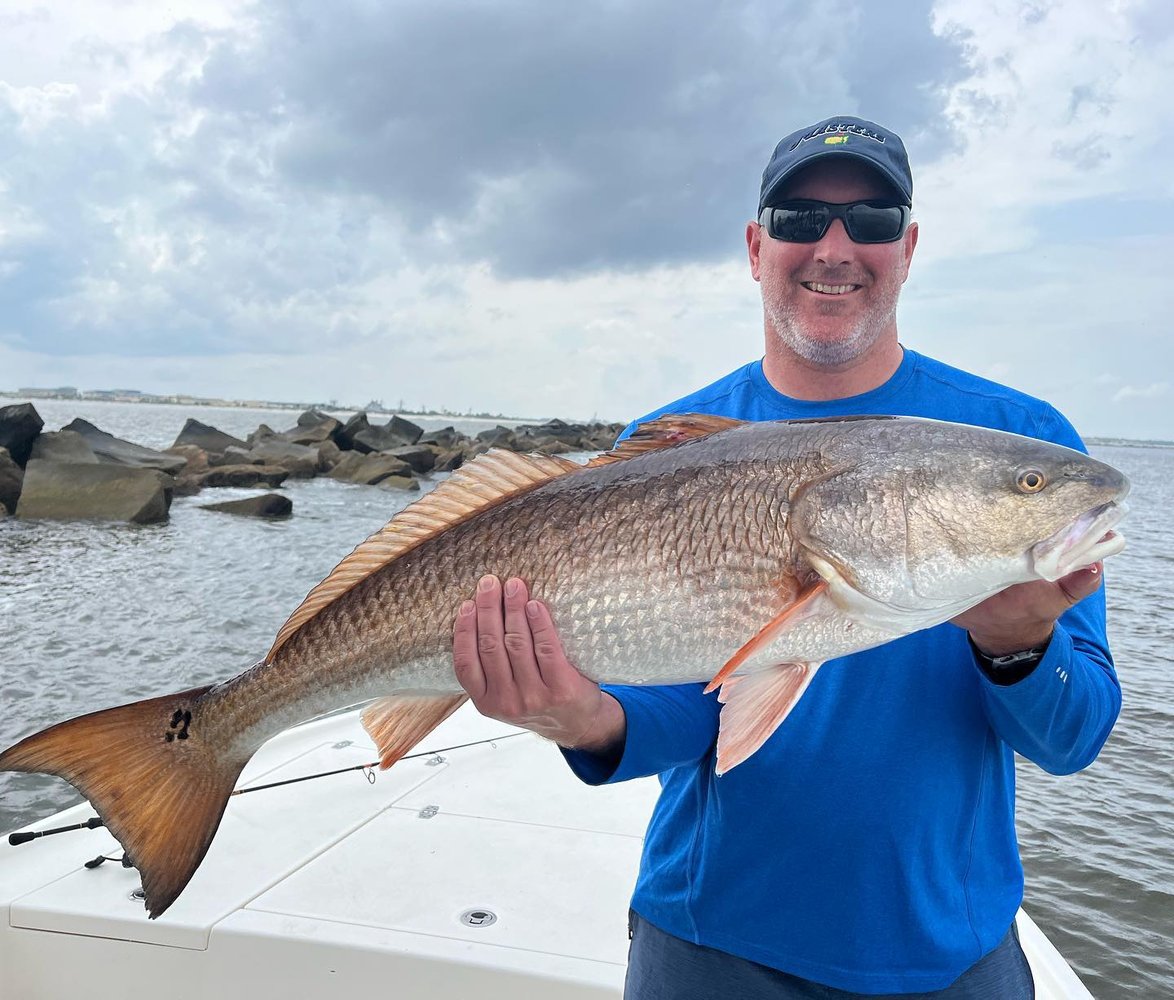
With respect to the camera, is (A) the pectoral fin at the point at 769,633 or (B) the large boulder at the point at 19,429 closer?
(A) the pectoral fin at the point at 769,633

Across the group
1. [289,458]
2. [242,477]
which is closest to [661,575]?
[242,477]

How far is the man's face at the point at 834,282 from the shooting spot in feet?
9.05

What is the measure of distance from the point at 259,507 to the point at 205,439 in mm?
17445

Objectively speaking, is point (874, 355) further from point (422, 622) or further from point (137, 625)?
point (137, 625)

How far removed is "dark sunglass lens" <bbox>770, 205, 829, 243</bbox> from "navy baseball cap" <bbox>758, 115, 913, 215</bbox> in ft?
0.31

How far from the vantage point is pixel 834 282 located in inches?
112

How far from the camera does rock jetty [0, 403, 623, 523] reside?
22.9 meters

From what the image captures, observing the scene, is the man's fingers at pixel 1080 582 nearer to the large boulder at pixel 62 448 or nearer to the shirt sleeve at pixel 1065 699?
the shirt sleeve at pixel 1065 699

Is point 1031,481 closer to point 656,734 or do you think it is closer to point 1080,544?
point 1080,544

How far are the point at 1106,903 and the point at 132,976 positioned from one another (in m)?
7.46

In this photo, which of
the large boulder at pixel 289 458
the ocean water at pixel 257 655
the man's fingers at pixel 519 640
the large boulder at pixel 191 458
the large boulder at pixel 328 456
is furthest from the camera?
the large boulder at pixel 328 456

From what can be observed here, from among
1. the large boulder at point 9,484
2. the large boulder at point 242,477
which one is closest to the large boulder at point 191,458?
the large boulder at point 242,477

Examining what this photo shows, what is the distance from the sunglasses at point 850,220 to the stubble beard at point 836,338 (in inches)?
6.0

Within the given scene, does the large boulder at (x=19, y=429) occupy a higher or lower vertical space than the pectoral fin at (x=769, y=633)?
higher
